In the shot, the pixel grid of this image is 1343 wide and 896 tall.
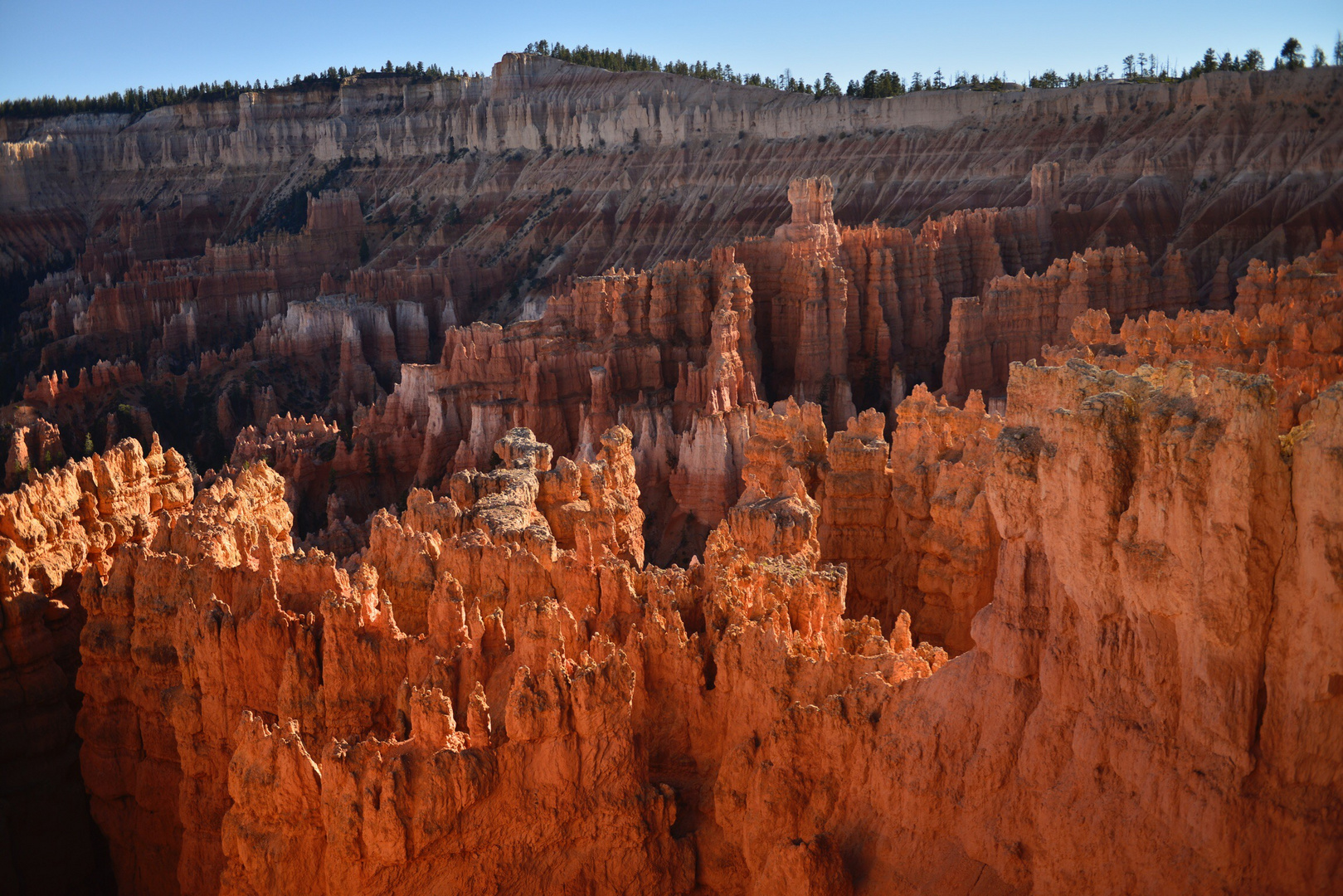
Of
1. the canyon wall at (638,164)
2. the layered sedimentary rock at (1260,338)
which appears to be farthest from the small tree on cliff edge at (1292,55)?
the layered sedimentary rock at (1260,338)

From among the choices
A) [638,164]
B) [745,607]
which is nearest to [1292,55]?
[638,164]

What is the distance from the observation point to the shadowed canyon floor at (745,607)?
260 inches

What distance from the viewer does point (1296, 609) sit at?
6211mm

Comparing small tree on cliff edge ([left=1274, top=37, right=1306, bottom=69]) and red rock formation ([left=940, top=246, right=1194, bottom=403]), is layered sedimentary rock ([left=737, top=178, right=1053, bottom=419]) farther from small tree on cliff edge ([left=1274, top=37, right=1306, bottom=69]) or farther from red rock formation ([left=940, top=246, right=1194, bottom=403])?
small tree on cliff edge ([left=1274, top=37, right=1306, bottom=69])

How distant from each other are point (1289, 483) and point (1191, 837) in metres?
2.04

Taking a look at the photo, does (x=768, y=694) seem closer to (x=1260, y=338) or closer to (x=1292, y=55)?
(x=1260, y=338)

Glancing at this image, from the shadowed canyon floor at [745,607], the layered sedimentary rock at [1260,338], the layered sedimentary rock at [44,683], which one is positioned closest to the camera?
the shadowed canyon floor at [745,607]

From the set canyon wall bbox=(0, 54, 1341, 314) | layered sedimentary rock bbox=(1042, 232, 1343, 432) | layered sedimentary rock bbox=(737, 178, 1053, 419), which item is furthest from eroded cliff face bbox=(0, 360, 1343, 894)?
canyon wall bbox=(0, 54, 1341, 314)

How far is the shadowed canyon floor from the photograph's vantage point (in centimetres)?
661

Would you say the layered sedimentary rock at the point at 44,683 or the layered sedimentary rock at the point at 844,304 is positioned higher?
the layered sedimentary rock at the point at 844,304

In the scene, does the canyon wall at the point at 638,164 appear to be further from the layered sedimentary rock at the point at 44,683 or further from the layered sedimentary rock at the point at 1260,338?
the layered sedimentary rock at the point at 44,683

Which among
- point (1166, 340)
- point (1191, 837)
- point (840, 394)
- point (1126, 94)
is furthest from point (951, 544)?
point (1126, 94)

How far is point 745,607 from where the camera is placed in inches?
430

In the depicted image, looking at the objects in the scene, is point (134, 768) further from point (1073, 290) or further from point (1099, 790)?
point (1073, 290)
